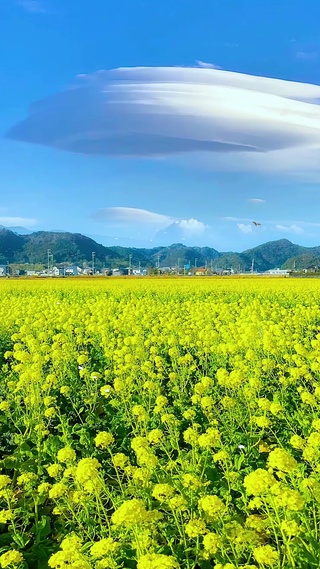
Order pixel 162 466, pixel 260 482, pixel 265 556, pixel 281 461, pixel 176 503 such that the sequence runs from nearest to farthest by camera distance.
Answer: pixel 265 556 < pixel 260 482 < pixel 281 461 < pixel 176 503 < pixel 162 466

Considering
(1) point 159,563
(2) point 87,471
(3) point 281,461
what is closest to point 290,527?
(3) point 281,461

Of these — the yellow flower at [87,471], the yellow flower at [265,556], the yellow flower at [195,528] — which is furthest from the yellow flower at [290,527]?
the yellow flower at [87,471]

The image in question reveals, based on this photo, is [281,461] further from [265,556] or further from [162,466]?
[162,466]

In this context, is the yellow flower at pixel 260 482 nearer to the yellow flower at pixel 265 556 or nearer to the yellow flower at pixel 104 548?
the yellow flower at pixel 265 556

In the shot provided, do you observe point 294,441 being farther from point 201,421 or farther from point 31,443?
point 31,443

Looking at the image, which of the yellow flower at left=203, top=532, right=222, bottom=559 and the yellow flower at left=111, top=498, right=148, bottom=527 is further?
the yellow flower at left=203, top=532, right=222, bottom=559

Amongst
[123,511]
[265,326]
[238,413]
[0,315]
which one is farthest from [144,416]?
[0,315]

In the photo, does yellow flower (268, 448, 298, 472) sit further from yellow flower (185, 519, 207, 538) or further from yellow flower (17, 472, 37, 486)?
yellow flower (17, 472, 37, 486)

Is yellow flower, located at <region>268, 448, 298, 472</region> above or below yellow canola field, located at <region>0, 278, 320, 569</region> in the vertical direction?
above

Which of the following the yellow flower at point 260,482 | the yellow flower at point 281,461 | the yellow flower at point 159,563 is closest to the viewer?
the yellow flower at point 159,563

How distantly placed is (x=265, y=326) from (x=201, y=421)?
5.20 m

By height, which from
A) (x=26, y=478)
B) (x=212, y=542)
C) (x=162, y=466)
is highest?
(x=212, y=542)

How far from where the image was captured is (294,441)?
4.35 m

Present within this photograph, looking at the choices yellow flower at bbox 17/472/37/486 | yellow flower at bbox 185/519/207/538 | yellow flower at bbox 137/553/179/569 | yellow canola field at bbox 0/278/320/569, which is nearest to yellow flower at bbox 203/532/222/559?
yellow canola field at bbox 0/278/320/569
